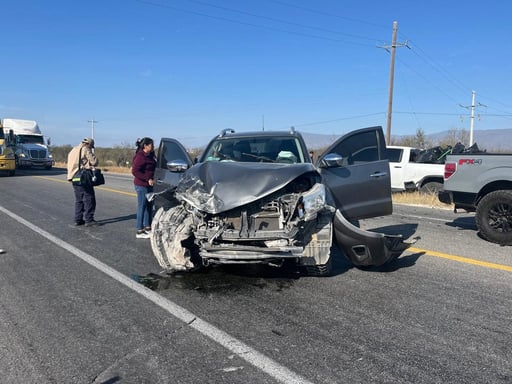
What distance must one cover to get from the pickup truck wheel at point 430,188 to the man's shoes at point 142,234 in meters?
9.41

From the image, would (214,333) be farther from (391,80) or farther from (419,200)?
(391,80)

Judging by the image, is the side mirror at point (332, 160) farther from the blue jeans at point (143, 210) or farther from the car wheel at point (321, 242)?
the blue jeans at point (143, 210)

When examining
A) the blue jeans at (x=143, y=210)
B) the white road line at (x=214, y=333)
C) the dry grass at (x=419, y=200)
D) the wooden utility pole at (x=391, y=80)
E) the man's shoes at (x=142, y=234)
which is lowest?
the white road line at (x=214, y=333)

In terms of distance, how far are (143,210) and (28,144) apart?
81.7 feet

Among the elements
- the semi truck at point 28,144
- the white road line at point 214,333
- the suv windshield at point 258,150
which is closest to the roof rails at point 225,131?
the suv windshield at point 258,150

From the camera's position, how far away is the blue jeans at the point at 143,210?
7688 mm

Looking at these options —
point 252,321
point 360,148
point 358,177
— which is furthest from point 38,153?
point 252,321

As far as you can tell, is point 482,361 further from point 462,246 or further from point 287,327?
point 462,246

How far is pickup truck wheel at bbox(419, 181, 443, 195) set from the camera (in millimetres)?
13297

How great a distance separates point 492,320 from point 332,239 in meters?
1.68

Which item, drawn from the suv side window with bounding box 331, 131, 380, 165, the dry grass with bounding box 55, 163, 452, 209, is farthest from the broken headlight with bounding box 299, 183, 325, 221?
the dry grass with bounding box 55, 163, 452, 209

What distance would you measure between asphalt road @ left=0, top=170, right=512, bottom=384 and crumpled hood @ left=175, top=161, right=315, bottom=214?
38.3 inches

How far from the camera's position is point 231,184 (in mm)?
4484

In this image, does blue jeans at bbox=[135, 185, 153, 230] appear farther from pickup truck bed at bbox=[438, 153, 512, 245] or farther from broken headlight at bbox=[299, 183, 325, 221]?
pickup truck bed at bbox=[438, 153, 512, 245]
